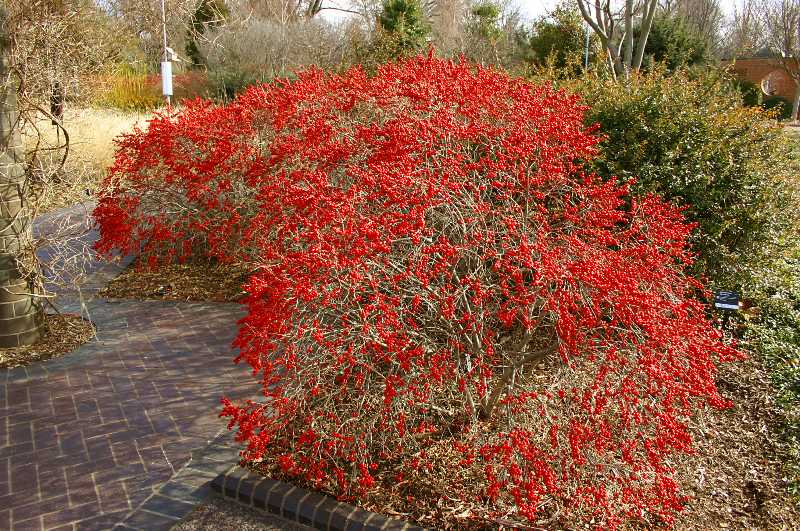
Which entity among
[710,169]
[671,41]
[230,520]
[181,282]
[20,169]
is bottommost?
[230,520]

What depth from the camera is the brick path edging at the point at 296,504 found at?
3387mm

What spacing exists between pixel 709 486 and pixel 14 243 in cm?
596

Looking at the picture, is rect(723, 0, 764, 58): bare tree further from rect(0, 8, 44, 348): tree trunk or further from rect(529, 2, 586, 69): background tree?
rect(0, 8, 44, 348): tree trunk

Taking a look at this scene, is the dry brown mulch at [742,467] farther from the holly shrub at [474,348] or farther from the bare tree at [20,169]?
the bare tree at [20,169]

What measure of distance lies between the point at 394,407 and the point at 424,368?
38 centimetres

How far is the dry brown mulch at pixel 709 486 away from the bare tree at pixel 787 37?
107 feet

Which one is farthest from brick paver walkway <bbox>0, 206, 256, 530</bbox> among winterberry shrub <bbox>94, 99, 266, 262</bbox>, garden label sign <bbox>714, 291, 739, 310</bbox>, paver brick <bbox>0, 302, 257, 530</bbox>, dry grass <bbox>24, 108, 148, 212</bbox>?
dry grass <bbox>24, 108, 148, 212</bbox>

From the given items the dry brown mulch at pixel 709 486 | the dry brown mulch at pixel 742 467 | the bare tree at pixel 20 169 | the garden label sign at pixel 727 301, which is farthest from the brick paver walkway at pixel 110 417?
the garden label sign at pixel 727 301

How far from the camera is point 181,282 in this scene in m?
7.78

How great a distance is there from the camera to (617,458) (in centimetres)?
389

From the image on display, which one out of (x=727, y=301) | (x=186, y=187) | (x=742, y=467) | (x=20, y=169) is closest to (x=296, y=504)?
(x=742, y=467)

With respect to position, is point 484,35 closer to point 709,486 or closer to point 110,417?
point 110,417

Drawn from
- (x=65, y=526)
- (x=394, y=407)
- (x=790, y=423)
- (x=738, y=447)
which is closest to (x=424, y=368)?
(x=394, y=407)

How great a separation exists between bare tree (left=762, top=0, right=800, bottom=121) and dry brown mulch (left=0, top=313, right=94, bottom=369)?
34547 mm
